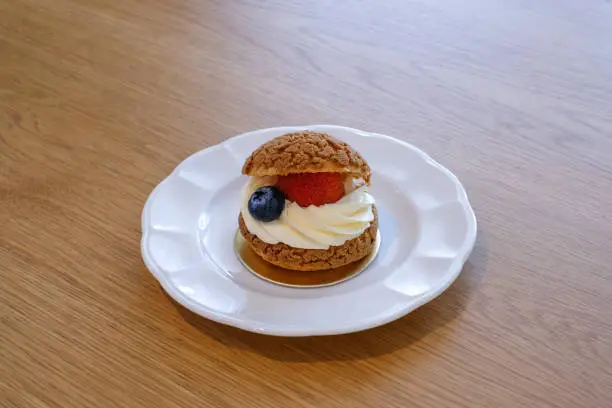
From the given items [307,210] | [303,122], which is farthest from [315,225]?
[303,122]

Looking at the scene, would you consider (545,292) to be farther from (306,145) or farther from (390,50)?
(390,50)

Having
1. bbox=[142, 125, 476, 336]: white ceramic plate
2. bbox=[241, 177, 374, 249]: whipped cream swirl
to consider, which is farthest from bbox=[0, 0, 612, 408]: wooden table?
bbox=[241, 177, 374, 249]: whipped cream swirl

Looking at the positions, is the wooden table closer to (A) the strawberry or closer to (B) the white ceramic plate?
(B) the white ceramic plate

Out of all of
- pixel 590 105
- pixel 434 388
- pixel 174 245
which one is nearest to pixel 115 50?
pixel 174 245

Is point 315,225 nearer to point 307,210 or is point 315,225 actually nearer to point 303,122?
point 307,210

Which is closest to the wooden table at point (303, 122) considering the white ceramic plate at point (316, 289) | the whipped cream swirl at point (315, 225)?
the white ceramic plate at point (316, 289)
